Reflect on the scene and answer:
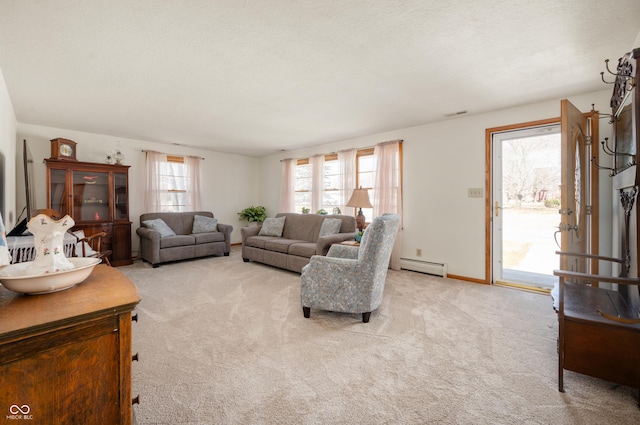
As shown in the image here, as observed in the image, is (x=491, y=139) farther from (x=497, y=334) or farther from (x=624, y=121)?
(x=497, y=334)

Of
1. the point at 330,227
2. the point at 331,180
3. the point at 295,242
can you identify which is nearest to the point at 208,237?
the point at 295,242

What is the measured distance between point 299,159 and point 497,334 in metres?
5.06

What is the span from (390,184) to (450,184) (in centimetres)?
96

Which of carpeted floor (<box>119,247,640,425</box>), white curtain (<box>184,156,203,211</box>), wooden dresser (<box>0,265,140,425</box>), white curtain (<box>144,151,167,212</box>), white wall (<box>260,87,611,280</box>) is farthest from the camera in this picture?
white curtain (<box>184,156,203,211</box>)

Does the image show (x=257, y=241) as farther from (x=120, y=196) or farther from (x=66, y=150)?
(x=66, y=150)

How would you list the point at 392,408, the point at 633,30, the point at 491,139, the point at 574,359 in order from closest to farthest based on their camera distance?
the point at 392,408, the point at 574,359, the point at 633,30, the point at 491,139

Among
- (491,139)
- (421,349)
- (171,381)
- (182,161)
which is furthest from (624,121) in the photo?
(182,161)

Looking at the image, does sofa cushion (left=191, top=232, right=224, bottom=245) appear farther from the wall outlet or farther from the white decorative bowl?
the wall outlet

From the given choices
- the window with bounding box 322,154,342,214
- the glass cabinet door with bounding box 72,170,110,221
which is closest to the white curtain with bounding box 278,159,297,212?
the window with bounding box 322,154,342,214

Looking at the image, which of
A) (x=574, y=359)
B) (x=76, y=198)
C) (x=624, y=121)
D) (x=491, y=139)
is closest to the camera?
(x=574, y=359)

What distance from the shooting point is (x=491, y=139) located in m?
3.84

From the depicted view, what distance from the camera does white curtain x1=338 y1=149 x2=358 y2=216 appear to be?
5.36m

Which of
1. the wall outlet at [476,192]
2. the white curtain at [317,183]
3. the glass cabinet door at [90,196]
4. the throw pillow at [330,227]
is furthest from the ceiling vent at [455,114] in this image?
the glass cabinet door at [90,196]

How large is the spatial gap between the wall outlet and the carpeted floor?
4.63 ft
